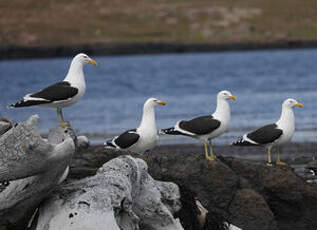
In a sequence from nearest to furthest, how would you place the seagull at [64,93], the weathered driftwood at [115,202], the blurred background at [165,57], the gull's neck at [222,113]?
1. the weathered driftwood at [115,202]
2. the seagull at [64,93]
3. the gull's neck at [222,113]
4. the blurred background at [165,57]

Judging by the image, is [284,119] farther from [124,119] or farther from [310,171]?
[124,119]

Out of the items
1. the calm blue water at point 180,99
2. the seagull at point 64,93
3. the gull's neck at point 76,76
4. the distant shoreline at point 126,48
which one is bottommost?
the distant shoreline at point 126,48

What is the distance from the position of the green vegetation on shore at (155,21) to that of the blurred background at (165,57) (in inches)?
6.5

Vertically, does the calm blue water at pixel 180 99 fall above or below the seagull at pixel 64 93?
below

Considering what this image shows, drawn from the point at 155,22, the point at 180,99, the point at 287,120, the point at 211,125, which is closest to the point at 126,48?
the point at 155,22

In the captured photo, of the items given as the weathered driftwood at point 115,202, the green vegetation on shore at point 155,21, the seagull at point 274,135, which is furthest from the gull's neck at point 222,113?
the green vegetation on shore at point 155,21

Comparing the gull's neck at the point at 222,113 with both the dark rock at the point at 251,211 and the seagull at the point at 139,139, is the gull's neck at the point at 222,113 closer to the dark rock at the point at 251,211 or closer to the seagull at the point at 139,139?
the seagull at the point at 139,139

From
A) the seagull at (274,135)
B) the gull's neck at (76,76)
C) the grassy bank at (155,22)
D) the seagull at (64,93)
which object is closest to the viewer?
the seagull at (64,93)

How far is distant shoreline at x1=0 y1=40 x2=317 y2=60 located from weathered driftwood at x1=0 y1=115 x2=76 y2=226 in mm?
89918

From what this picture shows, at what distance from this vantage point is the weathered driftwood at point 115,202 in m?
7.75

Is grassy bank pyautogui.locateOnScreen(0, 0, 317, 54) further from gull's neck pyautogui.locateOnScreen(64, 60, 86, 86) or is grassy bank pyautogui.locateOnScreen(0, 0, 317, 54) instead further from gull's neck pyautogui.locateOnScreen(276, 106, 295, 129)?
gull's neck pyautogui.locateOnScreen(64, 60, 86, 86)

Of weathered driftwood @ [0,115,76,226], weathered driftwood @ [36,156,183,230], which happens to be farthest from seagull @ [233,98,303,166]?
weathered driftwood @ [0,115,76,226]

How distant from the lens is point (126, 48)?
103m

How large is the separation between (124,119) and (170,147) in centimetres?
799
